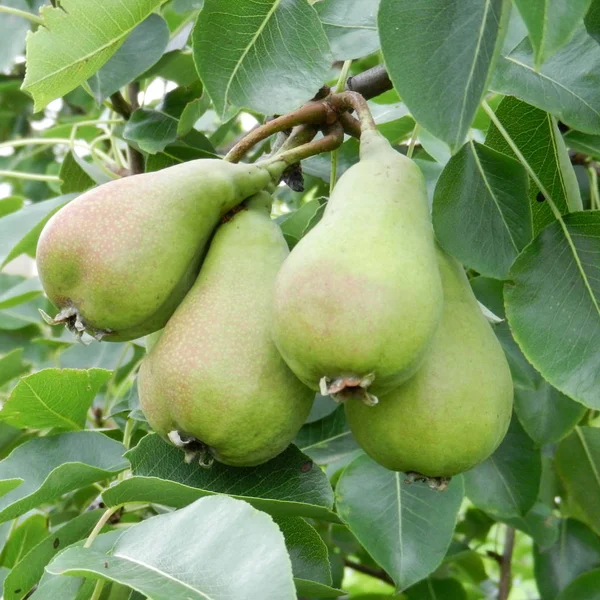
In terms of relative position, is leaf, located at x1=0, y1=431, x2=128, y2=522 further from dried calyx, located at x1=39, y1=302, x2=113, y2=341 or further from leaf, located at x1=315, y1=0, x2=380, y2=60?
leaf, located at x1=315, y1=0, x2=380, y2=60

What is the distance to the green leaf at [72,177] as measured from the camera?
1672 millimetres

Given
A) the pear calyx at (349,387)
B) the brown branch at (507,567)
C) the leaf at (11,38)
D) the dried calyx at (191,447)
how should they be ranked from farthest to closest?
the brown branch at (507,567) < the leaf at (11,38) < the dried calyx at (191,447) < the pear calyx at (349,387)

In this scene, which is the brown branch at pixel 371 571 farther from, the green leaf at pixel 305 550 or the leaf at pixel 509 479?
the green leaf at pixel 305 550

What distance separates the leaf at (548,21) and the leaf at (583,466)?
1.09 metres

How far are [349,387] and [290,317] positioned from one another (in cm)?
9

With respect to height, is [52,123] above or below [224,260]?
below

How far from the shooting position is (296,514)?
0.98m

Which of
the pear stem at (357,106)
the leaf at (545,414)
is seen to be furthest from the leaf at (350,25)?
the leaf at (545,414)

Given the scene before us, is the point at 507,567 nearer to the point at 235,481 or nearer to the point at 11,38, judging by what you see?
the point at 235,481

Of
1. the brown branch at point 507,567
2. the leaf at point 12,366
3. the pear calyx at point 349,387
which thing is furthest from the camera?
the brown branch at point 507,567

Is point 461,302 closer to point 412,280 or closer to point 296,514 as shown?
point 412,280

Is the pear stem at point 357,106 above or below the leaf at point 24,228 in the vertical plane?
above

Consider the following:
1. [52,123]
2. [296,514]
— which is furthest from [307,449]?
[52,123]

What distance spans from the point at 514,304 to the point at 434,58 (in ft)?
1.00
